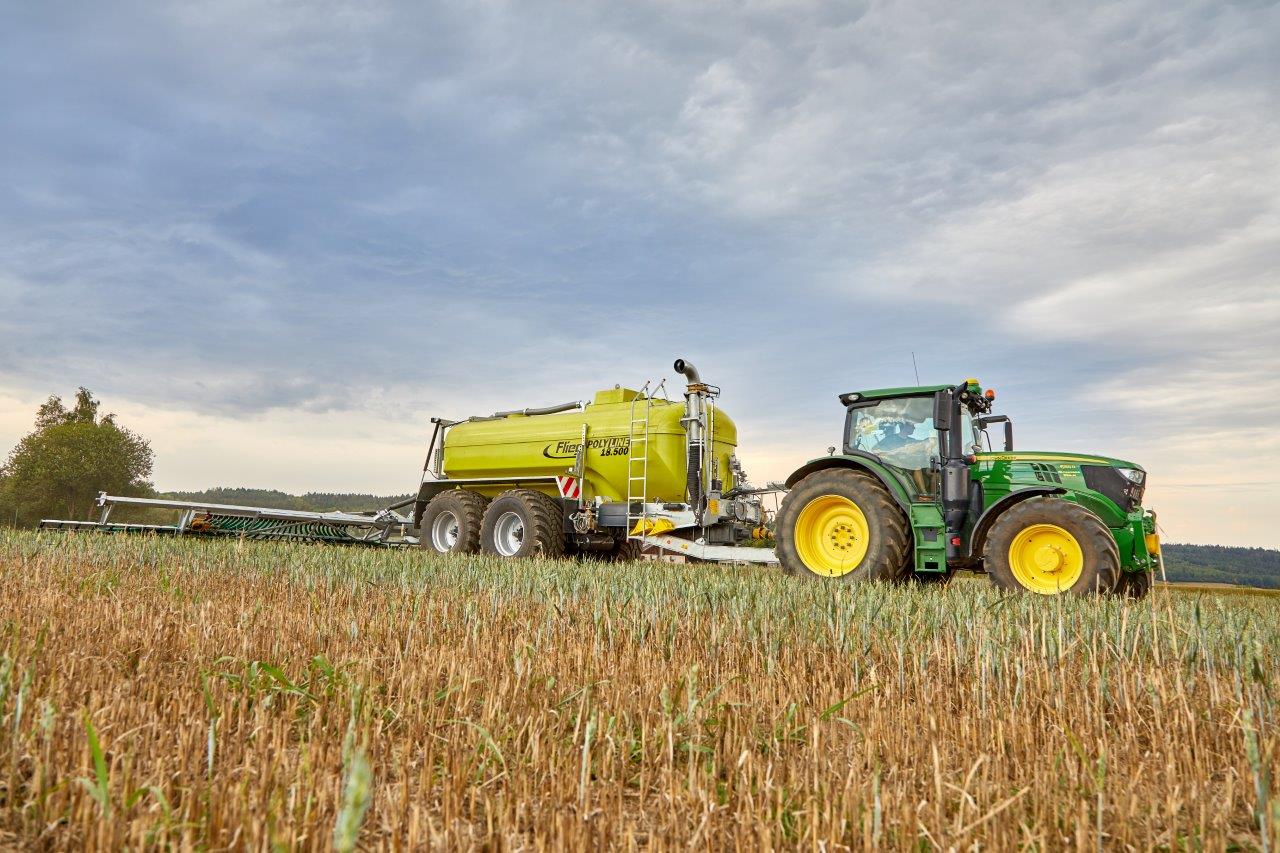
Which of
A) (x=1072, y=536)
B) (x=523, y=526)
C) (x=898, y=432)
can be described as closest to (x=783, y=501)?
(x=898, y=432)

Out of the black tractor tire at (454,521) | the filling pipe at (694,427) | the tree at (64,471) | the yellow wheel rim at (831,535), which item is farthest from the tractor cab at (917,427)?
the tree at (64,471)

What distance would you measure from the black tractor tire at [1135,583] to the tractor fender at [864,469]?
213 cm

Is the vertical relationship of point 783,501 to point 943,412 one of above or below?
below

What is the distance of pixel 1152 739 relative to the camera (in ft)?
10.2

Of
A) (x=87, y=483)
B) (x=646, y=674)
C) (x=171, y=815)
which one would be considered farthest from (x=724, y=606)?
(x=87, y=483)

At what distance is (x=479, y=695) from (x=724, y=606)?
2942 millimetres

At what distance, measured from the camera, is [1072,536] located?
24.3 feet

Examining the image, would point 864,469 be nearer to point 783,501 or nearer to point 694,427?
point 783,501

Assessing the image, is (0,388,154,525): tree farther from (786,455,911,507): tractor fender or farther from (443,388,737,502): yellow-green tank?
(786,455,911,507): tractor fender

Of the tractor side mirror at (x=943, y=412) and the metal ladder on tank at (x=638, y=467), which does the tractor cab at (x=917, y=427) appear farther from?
the metal ladder on tank at (x=638, y=467)

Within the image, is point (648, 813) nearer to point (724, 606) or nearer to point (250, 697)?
point (250, 697)

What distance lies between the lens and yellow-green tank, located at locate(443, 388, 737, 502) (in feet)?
39.2

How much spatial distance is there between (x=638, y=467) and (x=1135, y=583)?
650 cm

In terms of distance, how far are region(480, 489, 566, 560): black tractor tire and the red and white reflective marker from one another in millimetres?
242
